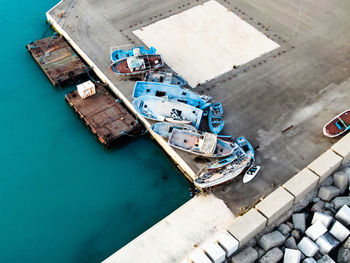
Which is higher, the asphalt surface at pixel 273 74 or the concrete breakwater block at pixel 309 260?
the asphalt surface at pixel 273 74

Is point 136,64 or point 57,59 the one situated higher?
point 57,59

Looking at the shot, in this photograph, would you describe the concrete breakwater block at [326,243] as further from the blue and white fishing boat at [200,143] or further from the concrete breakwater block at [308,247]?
the blue and white fishing boat at [200,143]

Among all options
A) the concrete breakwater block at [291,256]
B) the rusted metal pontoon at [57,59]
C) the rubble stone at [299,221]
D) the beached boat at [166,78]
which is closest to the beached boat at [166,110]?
the beached boat at [166,78]

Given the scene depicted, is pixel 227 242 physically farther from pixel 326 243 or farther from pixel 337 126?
pixel 337 126

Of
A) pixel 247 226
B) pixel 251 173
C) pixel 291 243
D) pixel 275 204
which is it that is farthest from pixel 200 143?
pixel 291 243

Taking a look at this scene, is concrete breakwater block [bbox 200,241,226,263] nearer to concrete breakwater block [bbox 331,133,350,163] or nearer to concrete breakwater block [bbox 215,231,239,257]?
concrete breakwater block [bbox 215,231,239,257]

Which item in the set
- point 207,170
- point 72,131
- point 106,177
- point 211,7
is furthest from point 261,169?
point 211,7

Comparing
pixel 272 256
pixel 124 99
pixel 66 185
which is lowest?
pixel 272 256
